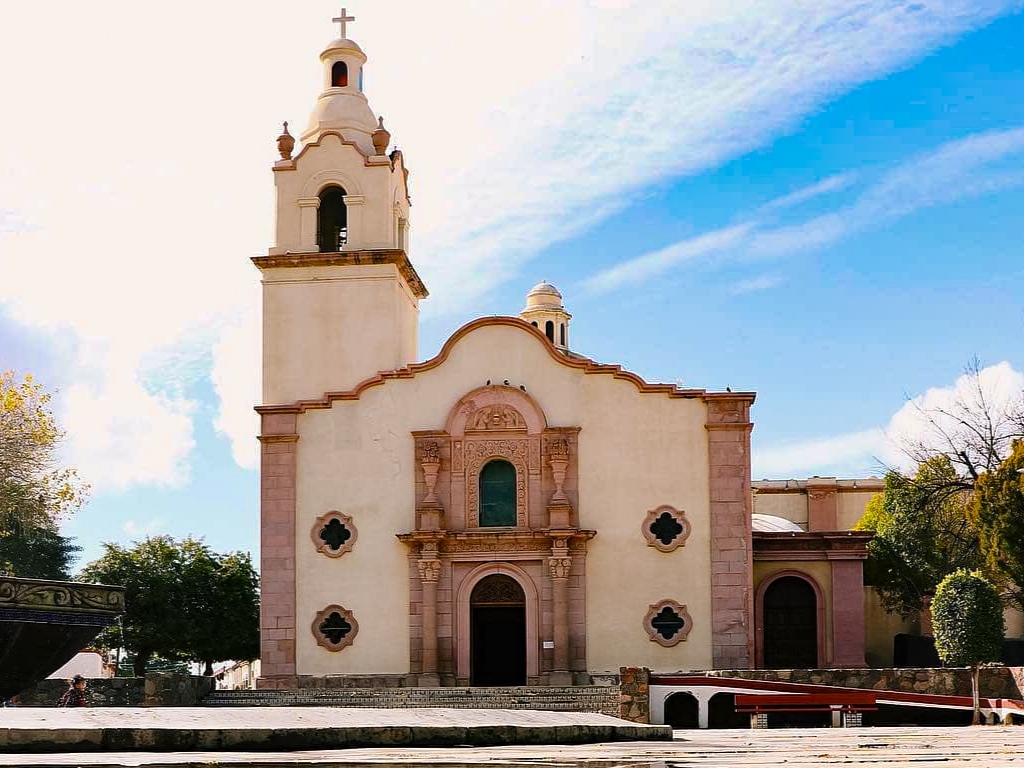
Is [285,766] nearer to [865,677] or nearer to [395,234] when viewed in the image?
[865,677]

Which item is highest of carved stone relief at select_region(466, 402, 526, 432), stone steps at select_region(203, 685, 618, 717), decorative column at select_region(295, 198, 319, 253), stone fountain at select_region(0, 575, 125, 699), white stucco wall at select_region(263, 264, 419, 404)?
decorative column at select_region(295, 198, 319, 253)

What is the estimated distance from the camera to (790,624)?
3362 centimetres

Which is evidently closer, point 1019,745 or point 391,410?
point 1019,745

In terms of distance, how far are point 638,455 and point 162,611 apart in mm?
16081

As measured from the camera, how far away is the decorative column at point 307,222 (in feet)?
123

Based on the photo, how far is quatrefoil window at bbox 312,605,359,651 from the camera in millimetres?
32844

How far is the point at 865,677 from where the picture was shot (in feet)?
87.8

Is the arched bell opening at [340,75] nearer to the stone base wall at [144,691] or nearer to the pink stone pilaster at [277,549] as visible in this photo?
the pink stone pilaster at [277,549]

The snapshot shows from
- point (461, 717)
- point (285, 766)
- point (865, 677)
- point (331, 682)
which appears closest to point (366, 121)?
point (331, 682)

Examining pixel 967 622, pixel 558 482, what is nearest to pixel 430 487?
pixel 558 482

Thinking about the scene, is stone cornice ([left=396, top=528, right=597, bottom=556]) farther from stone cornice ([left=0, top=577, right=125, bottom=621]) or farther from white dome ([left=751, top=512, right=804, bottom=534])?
stone cornice ([left=0, top=577, right=125, bottom=621])

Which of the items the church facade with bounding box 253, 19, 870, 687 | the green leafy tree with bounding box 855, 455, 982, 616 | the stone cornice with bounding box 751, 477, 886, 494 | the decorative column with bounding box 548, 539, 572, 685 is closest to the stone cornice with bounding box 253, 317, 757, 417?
the church facade with bounding box 253, 19, 870, 687

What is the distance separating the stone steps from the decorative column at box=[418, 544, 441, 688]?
123 centimetres

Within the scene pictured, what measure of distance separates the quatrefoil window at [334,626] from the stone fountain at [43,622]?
20.0m
